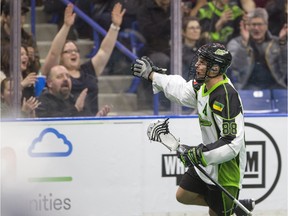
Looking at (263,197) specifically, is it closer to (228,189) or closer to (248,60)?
(248,60)

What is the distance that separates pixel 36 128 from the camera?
7887 millimetres

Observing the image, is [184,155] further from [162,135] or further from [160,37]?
[160,37]

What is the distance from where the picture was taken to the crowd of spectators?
8234 mm

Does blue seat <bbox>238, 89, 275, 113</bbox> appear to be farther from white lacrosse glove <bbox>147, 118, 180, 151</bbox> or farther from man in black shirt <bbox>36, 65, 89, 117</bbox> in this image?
white lacrosse glove <bbox>147, 118, 180, 151</bbox>

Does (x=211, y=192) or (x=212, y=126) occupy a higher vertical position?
(x=212, y=126)

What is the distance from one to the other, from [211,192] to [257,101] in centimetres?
231

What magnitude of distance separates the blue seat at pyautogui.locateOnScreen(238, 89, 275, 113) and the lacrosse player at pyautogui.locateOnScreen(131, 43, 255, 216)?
2041 millimetres

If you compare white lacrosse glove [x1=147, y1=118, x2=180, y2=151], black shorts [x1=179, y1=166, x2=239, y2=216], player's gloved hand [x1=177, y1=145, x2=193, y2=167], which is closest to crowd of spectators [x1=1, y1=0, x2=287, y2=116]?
black shorts [x1=179, y1=166, x2=239, y2=216]

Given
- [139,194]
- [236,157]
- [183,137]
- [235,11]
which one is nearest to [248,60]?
[235,11]

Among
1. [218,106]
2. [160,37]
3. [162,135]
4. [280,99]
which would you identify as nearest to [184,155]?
[162,135]

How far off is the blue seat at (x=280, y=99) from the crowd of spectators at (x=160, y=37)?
2.3 inches

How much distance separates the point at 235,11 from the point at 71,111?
191 cm

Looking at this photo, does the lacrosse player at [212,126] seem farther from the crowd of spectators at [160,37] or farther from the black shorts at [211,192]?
the crowd of spectators at [160,37]

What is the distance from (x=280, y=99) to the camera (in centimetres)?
873
